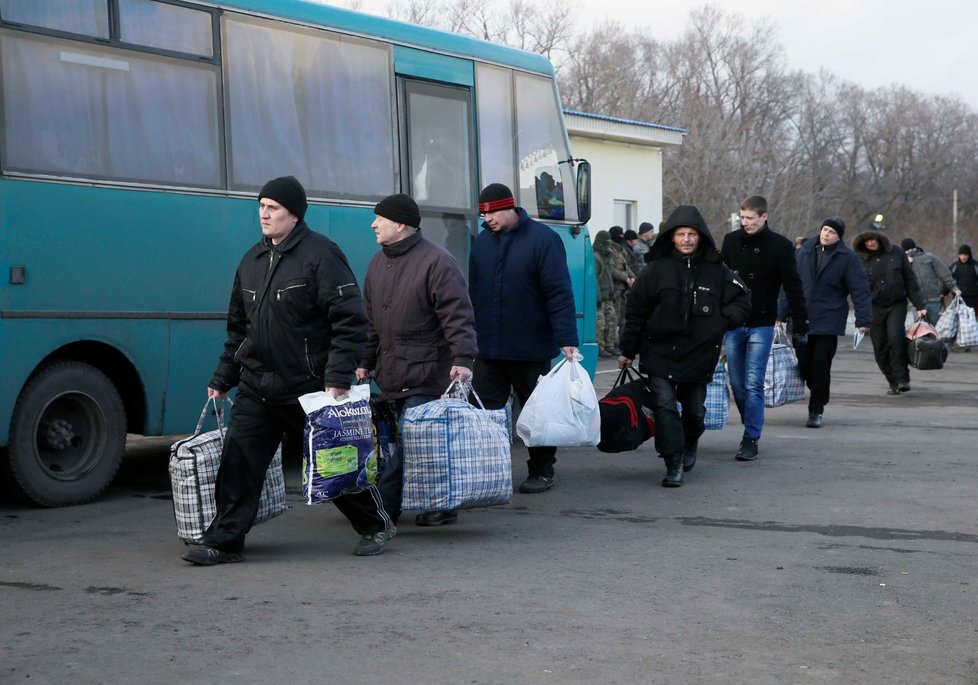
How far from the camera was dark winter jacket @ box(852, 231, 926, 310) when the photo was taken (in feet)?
49.9

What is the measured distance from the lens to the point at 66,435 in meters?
8.22

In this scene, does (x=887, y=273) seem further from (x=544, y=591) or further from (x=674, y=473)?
(x=544, y=591)

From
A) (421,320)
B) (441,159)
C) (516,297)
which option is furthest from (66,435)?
(441,159)

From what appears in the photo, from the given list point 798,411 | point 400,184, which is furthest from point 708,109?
point 400,184

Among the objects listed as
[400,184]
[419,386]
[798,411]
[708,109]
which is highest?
[708,109]

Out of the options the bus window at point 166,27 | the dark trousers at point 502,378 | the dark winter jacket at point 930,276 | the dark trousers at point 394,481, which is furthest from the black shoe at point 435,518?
the dark winter jacket at point 930,276

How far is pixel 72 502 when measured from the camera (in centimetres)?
823

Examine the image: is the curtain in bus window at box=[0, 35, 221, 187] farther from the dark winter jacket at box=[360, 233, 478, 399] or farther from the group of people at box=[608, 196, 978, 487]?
the group of people at box=[608, 196, 978, 487]

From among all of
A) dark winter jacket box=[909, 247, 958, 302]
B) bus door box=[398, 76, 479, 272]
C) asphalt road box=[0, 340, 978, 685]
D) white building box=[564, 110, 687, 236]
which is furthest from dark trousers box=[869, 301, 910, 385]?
white building box=[564, 110, 687, 236]

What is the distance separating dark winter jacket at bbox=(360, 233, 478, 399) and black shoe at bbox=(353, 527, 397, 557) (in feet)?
2.66

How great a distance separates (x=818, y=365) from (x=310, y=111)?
5350 millimetres

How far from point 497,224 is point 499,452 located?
1874 mm

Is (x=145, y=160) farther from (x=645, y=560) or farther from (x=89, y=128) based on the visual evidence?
(x=645, y=560)

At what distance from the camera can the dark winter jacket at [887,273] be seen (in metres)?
15.2
